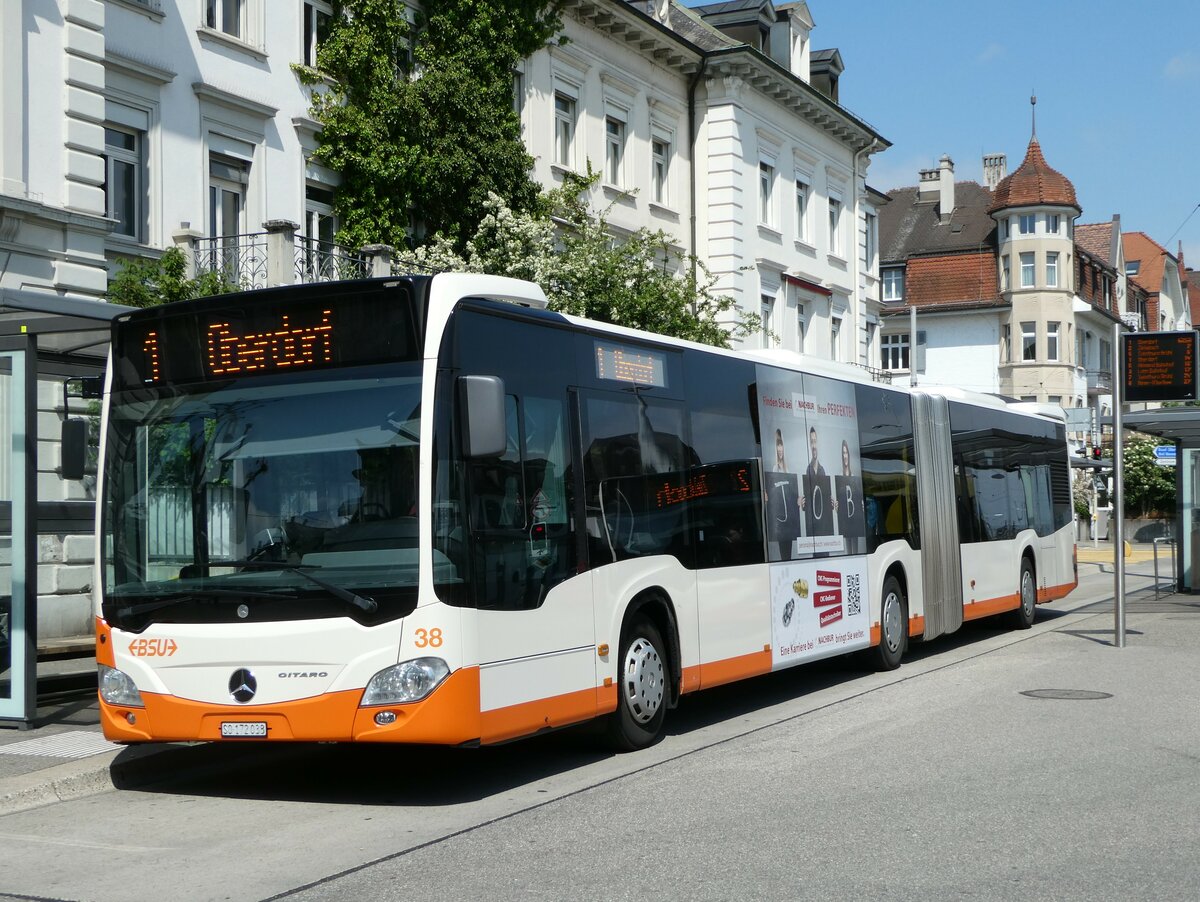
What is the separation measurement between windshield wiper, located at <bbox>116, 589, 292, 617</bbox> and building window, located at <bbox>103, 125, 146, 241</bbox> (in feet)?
39.4

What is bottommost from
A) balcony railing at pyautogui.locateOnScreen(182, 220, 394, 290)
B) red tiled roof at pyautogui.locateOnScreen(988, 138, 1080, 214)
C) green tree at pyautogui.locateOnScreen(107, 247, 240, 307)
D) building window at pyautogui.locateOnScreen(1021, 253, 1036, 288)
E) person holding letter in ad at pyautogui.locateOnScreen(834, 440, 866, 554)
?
person holding letter in ad at pyautogui.locateOnScreen(834, 440, 866, 554)

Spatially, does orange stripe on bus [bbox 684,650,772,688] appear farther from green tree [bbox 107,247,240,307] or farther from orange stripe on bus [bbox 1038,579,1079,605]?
orange stripe on bus [bbox 1038,579,1079,605]

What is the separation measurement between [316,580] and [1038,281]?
218 feet

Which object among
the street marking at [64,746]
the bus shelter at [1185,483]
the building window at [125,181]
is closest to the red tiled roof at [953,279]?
the bus shelter at [1185,483]

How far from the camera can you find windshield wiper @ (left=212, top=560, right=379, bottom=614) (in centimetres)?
825

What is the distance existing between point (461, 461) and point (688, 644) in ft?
10.6

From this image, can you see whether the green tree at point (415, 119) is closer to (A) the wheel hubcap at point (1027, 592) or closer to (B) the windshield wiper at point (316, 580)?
(A) the wheel hubcap at point (1027, 592)

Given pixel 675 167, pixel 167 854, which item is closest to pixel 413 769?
pixel 167 854

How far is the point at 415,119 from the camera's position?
24.0 m

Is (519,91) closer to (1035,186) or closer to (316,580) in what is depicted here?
(316,580)

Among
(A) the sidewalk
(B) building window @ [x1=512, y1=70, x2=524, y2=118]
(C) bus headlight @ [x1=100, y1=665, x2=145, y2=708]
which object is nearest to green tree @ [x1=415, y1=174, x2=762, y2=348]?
(B) building window @ [x1=512, y1=70, x2=524, y2=118]

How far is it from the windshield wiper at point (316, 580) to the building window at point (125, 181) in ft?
40.7

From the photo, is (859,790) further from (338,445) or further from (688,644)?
(338,445)

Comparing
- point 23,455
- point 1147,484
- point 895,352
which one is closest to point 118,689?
point 23,455
